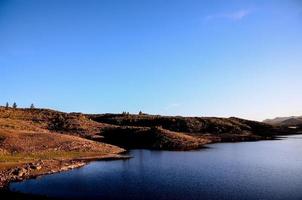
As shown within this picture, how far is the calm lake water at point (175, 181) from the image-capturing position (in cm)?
4956

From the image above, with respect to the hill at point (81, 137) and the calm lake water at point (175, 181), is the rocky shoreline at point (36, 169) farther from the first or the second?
the calm lake water at point (175, 181)

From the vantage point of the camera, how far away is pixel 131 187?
179ft

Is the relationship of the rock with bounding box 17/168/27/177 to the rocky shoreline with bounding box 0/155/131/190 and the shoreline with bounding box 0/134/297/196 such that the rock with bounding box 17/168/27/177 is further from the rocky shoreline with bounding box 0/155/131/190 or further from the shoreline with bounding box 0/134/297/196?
the shoreline with bounding box 0/134/297/196

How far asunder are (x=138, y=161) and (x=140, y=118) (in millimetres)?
110796

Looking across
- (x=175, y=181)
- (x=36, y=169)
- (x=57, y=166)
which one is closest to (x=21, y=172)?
(x=36, y=169)

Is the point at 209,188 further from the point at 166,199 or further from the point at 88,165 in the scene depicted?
the point at 88,165

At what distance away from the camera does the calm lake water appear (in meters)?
49.6

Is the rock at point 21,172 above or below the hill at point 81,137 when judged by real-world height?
below

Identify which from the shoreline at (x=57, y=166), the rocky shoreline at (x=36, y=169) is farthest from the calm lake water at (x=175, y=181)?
the rocky shoreline at (x=36, y=169)

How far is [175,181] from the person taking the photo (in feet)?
191

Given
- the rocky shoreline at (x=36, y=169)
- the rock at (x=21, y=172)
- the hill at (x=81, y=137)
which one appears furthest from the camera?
the hill at (x=81, y=137)

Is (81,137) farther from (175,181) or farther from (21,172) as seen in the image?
(175,181)

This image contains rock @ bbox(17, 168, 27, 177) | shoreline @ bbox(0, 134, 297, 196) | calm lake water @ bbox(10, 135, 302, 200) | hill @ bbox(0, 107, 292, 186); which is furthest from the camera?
hill @ bbox(0, 107, 292, 186)

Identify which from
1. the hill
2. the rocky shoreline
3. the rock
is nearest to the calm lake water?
the rocky shoreline
